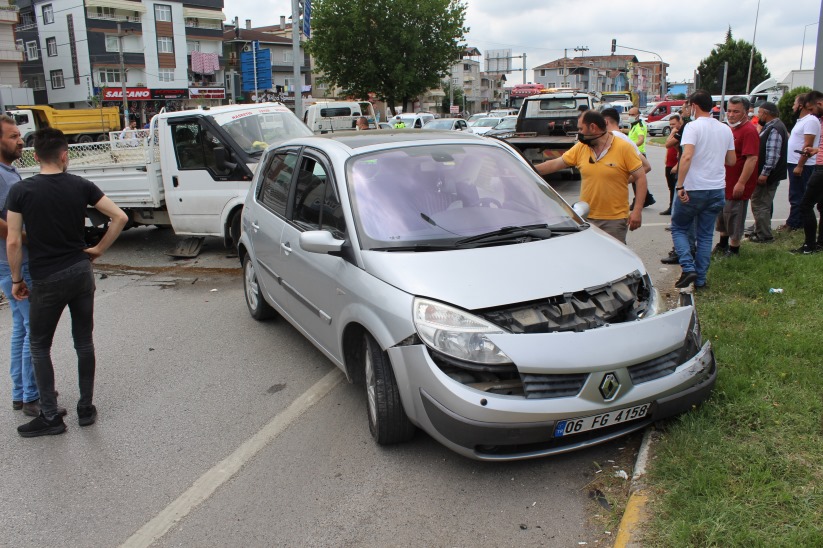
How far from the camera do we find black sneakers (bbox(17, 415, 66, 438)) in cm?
422

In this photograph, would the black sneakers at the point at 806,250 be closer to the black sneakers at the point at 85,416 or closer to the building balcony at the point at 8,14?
the black sneakers at the point at 85,416

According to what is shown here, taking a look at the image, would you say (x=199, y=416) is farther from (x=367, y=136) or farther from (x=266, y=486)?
(x=367, y=136)

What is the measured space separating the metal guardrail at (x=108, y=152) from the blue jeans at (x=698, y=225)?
306 inches

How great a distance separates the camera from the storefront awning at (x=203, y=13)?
6531 centimetres

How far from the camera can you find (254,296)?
20.7 ft

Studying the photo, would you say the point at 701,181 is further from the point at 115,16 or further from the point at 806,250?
the point at 115,16

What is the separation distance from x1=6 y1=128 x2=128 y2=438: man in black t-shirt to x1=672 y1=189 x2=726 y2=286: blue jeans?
4.97 metres

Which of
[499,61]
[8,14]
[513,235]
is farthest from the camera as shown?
[499,61]

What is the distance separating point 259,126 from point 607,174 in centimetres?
542

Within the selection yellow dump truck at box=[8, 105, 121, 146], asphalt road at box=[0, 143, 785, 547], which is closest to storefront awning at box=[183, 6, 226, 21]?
yellow dump truck at box=[8, 105, 121, 146]

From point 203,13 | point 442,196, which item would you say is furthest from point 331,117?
point 203,13

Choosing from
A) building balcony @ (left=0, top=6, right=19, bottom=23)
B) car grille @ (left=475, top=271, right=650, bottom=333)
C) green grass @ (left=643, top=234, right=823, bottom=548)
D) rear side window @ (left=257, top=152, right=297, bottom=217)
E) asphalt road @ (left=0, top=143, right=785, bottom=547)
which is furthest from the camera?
building balcony @ (left=0, top=6, right=19, bottom=23)

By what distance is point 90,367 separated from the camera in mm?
4332

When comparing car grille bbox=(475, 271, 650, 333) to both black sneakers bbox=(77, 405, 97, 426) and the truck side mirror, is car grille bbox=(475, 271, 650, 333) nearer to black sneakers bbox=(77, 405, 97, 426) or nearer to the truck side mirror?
black sneakers bbox=(77, 405, 97, 426)
